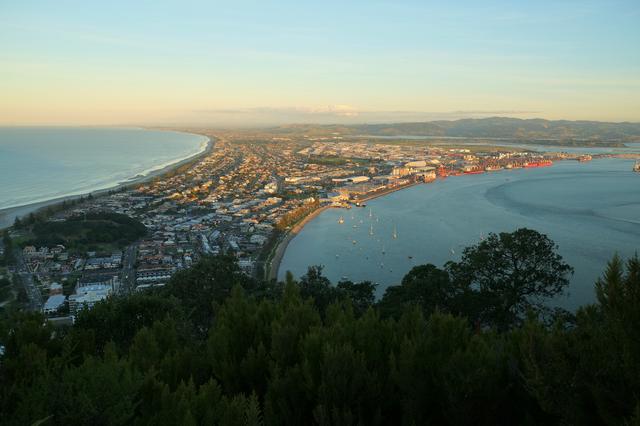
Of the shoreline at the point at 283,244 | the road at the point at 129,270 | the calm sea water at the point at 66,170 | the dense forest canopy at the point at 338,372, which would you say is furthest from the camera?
the calm sea water at the point at 66,170

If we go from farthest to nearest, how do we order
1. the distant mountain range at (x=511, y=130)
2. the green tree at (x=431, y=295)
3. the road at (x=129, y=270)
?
the distant mountain range at (x=511, y=130) < the road at (x=129, y=270) < the green tree at (x=431, y=295)

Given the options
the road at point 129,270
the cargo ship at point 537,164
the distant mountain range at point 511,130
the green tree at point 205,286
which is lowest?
the road at point 129,270

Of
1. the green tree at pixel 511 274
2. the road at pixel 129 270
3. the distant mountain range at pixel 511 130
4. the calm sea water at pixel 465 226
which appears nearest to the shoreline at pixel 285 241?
the calm sea water at pixel 465 226

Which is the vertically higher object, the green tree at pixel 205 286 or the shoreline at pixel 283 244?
the green tree at pixel 205 286

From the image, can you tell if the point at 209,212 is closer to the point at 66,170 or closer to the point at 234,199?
the point at 234,199

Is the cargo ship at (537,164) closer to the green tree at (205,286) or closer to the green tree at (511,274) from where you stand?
the green tree at (511,274)

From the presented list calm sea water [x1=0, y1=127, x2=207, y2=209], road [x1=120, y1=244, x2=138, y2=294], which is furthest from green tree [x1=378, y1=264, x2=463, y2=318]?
calm sea water [x1=0, y1=127, x2=207, y2=209]

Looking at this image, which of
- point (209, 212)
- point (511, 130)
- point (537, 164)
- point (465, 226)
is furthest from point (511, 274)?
point (511, 130)
